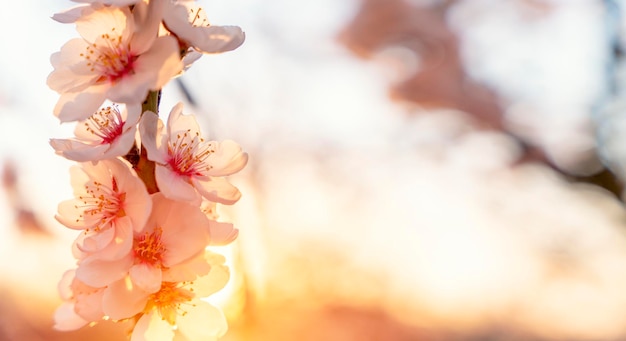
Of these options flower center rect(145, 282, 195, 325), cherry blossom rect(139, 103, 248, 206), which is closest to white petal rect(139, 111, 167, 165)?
cherry blossom rect(139, 103, 248, 206)

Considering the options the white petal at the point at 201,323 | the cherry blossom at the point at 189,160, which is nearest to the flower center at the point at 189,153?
the cherry blossom at the point at 189,160

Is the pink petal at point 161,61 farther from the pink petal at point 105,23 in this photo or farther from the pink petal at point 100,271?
the pink petal at point 100,271

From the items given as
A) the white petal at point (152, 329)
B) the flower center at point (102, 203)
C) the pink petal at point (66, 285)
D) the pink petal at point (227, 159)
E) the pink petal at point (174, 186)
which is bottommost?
the pink petal at point (66, 285)

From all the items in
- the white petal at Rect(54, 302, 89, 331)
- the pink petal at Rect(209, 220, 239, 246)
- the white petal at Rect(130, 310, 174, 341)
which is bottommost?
the white petal at Rect(54, 302, 89, 331)

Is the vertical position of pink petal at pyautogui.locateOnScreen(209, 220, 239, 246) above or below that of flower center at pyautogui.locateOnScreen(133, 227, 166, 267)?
above

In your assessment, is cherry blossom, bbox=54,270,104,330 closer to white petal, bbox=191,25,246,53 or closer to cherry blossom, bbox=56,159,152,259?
cherry blossom, bbox=56,159,152,259

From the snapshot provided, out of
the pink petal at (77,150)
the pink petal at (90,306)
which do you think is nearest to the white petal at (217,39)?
the pink petal at (77,150)

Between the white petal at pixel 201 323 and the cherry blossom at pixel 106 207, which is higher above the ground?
the cherry blossom at pixel 106 207

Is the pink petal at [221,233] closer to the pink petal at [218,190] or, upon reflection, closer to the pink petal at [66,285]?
the pink petal at [218,190]
